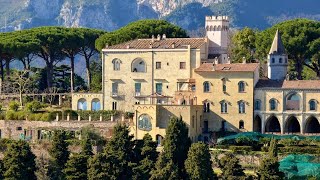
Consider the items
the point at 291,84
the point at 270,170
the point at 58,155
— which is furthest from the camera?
the point at 291,84

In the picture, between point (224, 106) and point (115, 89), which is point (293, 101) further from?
point (115, 89)

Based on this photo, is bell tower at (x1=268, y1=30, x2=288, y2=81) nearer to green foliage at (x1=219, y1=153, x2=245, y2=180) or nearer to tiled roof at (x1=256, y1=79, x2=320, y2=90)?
tiled roof at (x1=256, y1=79, x2=320, y2=90)

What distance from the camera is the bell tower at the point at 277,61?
245 ft

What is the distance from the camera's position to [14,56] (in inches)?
3482

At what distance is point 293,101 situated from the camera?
71.1 metres

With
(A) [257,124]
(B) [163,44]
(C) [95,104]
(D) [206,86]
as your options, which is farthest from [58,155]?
(A) [257,124]

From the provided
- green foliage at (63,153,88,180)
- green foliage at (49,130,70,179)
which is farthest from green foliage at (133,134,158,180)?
green foliage at (49,130,70,179)

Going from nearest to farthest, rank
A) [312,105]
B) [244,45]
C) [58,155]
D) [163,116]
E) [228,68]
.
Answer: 1. [58,155]
2. [312,105]
3. [163,116]
4. [228,68]
5. [244,45]

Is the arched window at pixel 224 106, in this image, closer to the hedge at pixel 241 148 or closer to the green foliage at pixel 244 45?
the hedge at pixel 241 148

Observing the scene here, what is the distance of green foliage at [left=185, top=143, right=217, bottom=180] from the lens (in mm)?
61531

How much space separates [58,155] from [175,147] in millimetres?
8280

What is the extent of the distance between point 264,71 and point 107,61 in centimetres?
1476

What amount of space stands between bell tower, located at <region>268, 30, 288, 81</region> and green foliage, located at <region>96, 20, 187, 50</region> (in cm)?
1319

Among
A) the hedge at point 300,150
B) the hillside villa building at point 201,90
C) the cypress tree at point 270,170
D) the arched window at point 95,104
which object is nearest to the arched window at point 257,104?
the hillside villa building at point 201,90
